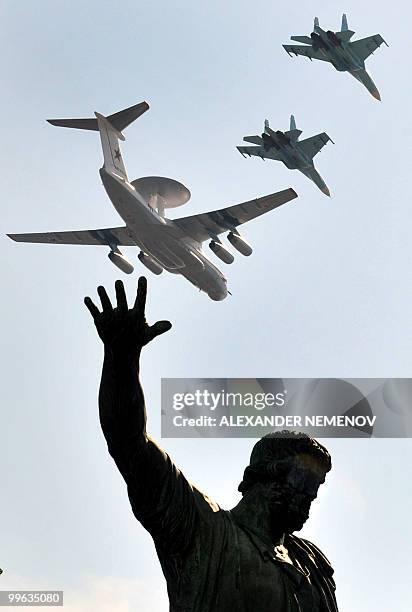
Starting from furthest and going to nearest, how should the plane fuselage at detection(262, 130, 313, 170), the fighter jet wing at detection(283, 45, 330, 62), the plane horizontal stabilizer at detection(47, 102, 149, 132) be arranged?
1. the plane horizontal stabilizer at detection(47, 102, 149, 132)
2. the fighter jet wing at detection(283, 45, 330, 62)
3. the plane fuselage at detection(262, 130, 313, 170)

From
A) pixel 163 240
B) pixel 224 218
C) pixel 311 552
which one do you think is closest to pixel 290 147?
pixel 224 218

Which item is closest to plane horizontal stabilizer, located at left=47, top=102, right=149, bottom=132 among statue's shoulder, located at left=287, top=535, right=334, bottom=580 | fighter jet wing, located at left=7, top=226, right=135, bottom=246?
fighter jet wing, located at left=7, top=226, right=135, bottom=246

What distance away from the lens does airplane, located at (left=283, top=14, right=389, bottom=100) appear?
54094mm

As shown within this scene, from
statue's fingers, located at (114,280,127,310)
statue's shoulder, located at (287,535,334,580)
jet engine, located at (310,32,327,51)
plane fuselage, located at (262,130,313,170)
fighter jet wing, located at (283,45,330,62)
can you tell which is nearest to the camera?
statue's fingers, located at (114,280,127,310)

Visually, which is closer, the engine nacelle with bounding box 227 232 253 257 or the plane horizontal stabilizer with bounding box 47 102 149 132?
the engine nacelle with bounding box 227 232 253 257

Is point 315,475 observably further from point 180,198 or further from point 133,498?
point 180,198

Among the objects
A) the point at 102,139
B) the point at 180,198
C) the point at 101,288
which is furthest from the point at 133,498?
Result: the point at 180,198

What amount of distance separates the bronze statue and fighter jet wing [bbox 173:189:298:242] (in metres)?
49.7

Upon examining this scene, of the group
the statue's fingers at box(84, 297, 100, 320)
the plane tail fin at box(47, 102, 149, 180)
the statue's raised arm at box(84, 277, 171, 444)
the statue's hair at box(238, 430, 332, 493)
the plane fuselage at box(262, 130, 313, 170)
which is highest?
the plane tail fin at box(47, 102, 149, 180)

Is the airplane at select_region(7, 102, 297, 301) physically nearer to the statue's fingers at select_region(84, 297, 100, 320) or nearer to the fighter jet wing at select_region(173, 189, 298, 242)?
the fighter jet wing at select_region(173, 189, 298, 242)

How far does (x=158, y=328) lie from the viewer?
10.7ft

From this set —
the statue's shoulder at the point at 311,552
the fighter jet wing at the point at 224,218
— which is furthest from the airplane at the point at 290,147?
the statue's shoulder at the point at 311,552

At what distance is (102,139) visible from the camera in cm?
5875

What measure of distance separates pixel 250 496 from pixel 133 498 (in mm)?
468
